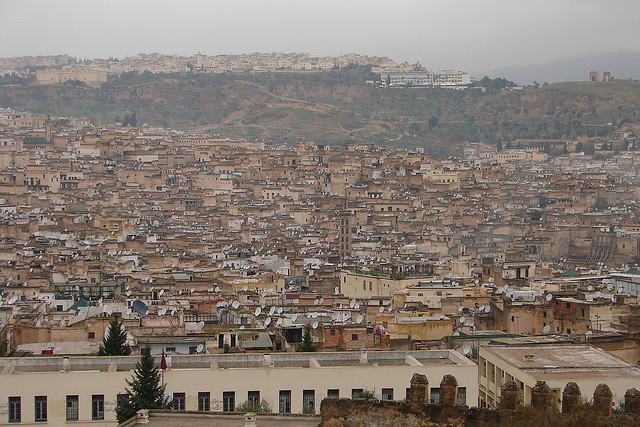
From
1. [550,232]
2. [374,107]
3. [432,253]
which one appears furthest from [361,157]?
[374,107]

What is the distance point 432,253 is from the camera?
43.6m

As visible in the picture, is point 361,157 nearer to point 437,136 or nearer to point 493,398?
point 437,136

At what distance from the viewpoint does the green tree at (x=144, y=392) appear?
12688mm

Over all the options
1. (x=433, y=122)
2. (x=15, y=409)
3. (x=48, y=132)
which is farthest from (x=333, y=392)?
(x=433, y=122)

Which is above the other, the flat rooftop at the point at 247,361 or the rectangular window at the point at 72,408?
the flat rooftop at the point at 247,361

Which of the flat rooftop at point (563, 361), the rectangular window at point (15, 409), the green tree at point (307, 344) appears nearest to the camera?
the rectangular window at point (15, 409)

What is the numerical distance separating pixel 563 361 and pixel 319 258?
25187 millimetres

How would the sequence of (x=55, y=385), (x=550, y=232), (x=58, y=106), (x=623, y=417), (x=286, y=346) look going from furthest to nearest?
(x=58, y=106), (x=550, y=232), (x=286, y=346), (x=55, y=385), (x=623, y=417)

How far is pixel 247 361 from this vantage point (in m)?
14.6

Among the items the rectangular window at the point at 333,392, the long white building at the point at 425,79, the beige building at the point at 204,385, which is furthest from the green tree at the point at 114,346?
the long white building at the point at 425,79

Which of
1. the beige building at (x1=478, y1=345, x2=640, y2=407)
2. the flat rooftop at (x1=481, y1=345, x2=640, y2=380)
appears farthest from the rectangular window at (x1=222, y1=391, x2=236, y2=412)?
the flat rooftop at (x1=481, y1=345, x2=640, y2=380)

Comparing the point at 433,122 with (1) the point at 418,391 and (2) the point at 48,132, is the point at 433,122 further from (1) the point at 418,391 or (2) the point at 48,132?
(1) the point at 418,391

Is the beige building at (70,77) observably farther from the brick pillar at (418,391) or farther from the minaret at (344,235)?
the brick pillar at (418,391)

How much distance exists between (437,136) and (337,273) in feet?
241
